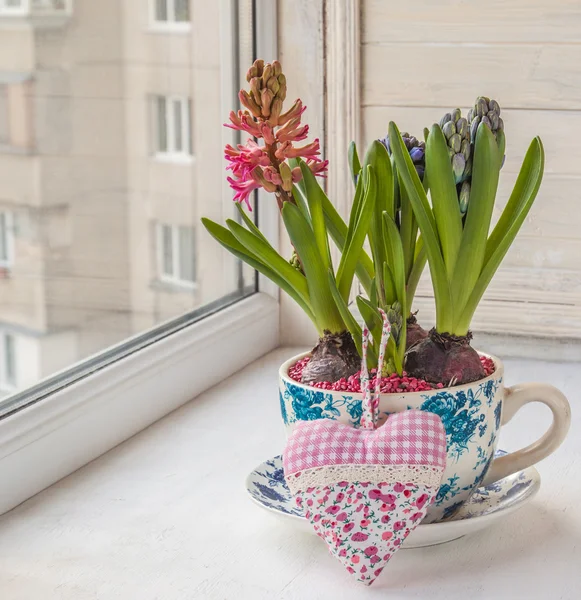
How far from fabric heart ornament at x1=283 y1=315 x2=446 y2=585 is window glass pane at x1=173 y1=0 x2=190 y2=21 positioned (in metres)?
0.62

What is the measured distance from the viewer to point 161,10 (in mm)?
989

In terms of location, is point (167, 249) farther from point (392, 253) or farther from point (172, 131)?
point (392, 253)

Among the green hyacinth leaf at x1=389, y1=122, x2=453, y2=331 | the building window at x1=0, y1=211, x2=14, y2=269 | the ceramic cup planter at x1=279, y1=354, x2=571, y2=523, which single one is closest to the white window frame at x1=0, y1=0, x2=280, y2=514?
the building window at x1=0, y1=211, x2=14, y2=269

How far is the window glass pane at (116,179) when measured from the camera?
79cm

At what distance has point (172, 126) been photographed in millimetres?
1038

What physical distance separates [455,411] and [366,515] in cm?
9

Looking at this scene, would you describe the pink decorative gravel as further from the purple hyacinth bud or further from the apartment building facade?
the apartment building facade

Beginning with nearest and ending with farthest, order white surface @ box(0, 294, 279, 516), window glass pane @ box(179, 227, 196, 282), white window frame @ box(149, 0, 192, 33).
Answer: white surface @ box(0, 294, 279, 516) < white window frame @ box(149, 0, 192, 33) < window glass pane @ box(179, 227, 196, 282)

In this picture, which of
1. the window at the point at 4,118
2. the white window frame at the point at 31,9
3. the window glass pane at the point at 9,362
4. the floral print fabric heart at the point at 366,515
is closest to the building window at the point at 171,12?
the white window frame at the point at 31,9

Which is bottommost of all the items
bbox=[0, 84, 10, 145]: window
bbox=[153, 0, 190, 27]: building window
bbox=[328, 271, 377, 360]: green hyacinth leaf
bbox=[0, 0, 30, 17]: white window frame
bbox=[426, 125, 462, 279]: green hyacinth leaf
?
bbox=[328, 271, 377, 360]: green hyacinth leaf

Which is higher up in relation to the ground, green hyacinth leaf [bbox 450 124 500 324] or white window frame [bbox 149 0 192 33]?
white window frame [bbox 149 0 192 33]

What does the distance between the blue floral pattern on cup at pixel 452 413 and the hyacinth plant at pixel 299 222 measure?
0.02m

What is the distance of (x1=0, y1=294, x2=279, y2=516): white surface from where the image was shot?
0.72m

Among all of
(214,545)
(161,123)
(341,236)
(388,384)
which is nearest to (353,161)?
(341,236)
